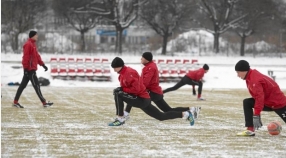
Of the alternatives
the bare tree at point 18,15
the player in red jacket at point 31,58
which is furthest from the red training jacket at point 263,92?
the bare tree at point 18,15

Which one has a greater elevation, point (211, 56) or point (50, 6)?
point (50, 6)

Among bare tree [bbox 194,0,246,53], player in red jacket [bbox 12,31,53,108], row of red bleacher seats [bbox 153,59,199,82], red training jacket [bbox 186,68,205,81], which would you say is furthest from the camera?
bare tree [bbox 194,0,246,53]

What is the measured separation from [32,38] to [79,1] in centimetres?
3763

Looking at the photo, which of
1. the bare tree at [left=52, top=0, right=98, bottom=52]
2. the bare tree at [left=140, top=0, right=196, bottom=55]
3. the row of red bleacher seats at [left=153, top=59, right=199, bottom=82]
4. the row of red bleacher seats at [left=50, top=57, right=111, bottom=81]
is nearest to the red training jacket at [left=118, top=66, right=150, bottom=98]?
the row of red bleacher seats at [left=50, top=57, right=111, bottom=81]

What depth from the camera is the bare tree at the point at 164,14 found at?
51.6m

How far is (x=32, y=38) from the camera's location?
15.3 m

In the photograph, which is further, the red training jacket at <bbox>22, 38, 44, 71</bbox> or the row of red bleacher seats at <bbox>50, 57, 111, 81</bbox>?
the row of red bleacher seats at <bbox>50, 57, 111, 81</bbox>

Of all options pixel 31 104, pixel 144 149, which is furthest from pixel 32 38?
pixel 144 149

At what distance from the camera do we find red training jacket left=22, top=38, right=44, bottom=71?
15.2 m

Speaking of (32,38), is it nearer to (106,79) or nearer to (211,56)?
(106,79)

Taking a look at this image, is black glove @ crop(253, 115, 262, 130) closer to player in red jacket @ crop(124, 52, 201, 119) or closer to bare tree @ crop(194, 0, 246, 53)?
player in red jacket @ crop(124, 52, 201, 119)

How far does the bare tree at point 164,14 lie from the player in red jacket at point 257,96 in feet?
134

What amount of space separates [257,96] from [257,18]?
4241cm

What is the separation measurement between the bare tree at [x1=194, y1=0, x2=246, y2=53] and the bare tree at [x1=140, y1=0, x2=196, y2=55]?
2.17 metres
